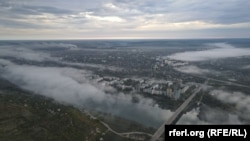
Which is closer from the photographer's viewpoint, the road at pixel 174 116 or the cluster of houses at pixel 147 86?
the road at pixel 174 116

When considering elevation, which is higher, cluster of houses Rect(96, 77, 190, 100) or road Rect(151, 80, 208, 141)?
cluster of houses Rect(96, 77, 190, 100)

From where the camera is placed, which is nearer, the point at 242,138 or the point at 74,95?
the point at 242,138

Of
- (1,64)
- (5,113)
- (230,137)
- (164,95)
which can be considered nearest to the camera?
(230,137)

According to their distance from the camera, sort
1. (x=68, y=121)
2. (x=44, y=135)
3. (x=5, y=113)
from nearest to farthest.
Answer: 1. (x=44, y=135)
2. (x=68, y=121)
3. (x=5, y=113)

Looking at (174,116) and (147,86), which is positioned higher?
(147,86)

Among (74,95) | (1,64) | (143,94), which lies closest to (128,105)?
(143,94)

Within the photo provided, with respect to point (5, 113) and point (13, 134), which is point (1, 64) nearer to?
point (5, 113)

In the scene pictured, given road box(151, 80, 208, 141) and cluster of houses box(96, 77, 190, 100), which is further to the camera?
cluster of houses box(96, 77, 190, 100)

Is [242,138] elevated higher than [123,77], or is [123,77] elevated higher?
[242,138]

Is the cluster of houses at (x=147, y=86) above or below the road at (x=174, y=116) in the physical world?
above

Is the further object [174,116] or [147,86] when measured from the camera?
[147,86]

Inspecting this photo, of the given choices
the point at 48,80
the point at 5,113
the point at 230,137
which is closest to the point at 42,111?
the point at 5,113
